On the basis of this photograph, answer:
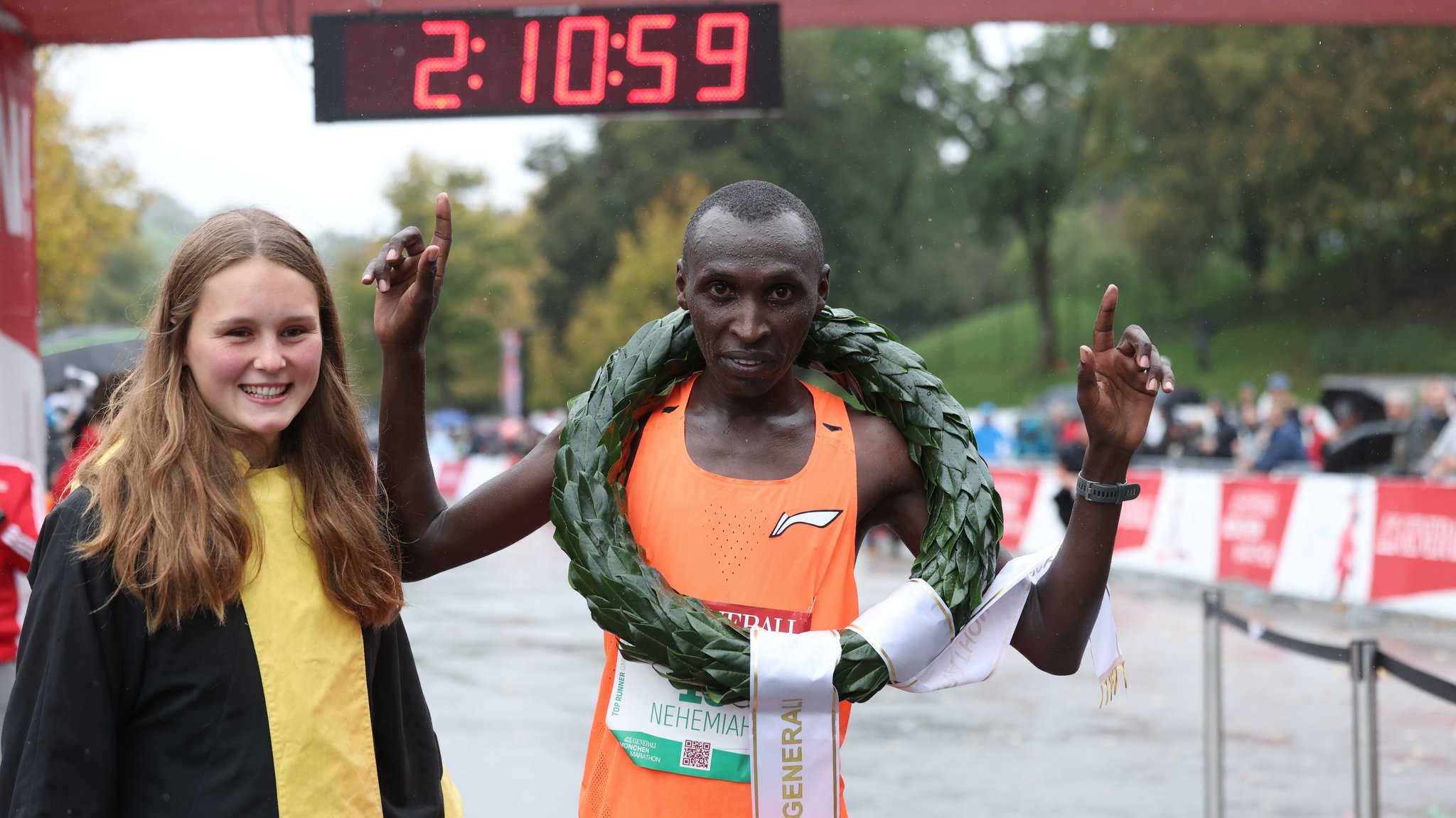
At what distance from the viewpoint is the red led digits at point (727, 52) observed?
17.1ft

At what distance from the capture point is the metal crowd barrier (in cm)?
442

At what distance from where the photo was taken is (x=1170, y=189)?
39.9 metres

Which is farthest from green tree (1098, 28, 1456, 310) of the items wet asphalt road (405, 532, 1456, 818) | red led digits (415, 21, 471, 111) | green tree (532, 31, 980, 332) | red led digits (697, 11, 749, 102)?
red led digits (415, 21, 471, 111)

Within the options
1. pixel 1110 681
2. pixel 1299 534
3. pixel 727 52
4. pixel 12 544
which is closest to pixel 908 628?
pixel 1110 681

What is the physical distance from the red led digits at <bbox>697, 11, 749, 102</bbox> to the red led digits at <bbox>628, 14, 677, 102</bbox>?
11 cm

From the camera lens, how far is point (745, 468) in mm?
2867

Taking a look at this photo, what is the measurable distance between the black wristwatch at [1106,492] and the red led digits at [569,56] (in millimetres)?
3075

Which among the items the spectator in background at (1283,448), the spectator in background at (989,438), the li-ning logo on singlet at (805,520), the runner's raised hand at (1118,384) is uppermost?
the spectator in background at (989,438)

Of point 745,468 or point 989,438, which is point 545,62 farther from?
point 989,438

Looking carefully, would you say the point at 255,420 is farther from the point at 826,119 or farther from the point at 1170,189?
the point at 1170,189

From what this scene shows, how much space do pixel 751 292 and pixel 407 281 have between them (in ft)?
2.50

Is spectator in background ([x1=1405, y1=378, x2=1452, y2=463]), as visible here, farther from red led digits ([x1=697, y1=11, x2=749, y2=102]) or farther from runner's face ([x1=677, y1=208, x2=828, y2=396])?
runner's face ([x1=677, y1=208, x2=828, y2=396])

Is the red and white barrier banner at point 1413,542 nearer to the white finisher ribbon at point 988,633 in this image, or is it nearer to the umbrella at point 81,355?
the white finisher ribbon at point 988,633

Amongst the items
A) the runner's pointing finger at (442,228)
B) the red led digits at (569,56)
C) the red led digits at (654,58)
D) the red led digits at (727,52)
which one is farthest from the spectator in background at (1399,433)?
the runner's pointing finger at (442,228)
